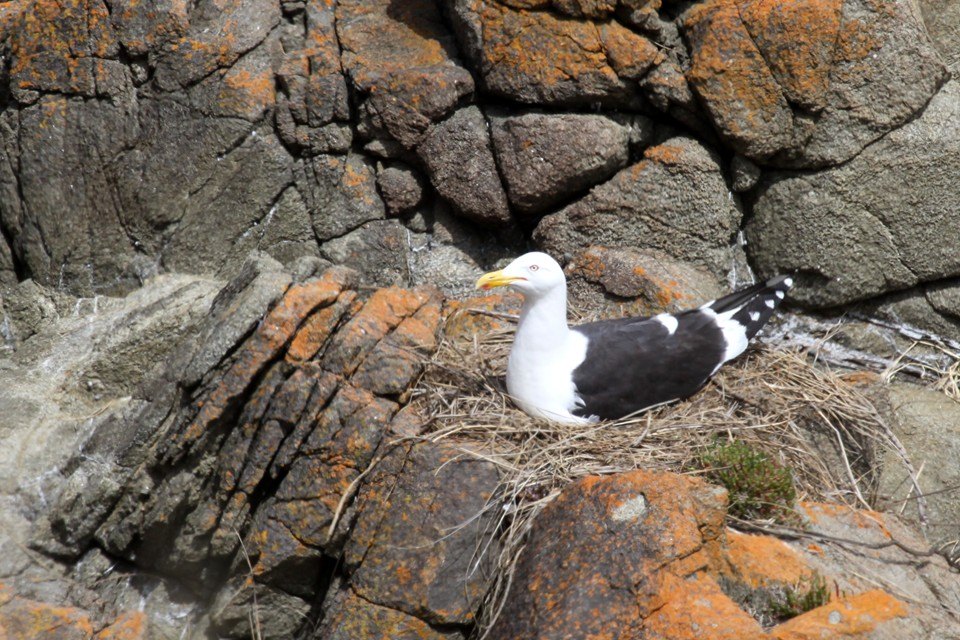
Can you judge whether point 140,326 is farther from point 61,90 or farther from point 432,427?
point 432,427

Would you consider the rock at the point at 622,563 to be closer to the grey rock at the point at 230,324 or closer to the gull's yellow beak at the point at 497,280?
the gull's yellow beak at the point at 497,280

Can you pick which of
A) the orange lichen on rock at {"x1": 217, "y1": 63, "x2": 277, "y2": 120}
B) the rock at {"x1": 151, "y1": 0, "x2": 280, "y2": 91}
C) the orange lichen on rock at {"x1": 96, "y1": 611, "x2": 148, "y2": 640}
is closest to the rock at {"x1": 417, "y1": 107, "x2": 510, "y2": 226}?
the orange lichen on rock at {"x1": 217, "y1": 63, "x2": 277, "y2": 120}

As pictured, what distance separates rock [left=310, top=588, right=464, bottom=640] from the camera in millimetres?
4594

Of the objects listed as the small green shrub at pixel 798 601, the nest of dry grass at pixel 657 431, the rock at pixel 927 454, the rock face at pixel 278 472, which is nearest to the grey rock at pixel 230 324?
the rock face at pixel 278 472

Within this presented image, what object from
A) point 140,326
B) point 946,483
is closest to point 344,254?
point 140,326

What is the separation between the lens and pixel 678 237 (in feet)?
21.0

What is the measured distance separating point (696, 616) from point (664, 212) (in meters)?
3.20

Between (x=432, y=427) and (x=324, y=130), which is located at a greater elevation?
(x=324, y=130)

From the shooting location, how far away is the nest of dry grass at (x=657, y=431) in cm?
472

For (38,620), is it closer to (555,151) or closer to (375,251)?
(375,251)

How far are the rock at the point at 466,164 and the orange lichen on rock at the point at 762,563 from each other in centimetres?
300

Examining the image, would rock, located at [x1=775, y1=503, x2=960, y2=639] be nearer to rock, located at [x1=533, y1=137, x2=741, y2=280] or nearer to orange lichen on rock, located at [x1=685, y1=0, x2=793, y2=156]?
rock, located at [x1=533, y1=137, x2=741, y2=280]

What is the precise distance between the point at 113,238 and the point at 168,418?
6.93 feet

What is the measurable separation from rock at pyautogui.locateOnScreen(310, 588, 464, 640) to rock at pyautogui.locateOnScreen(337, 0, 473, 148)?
3.13 metres
